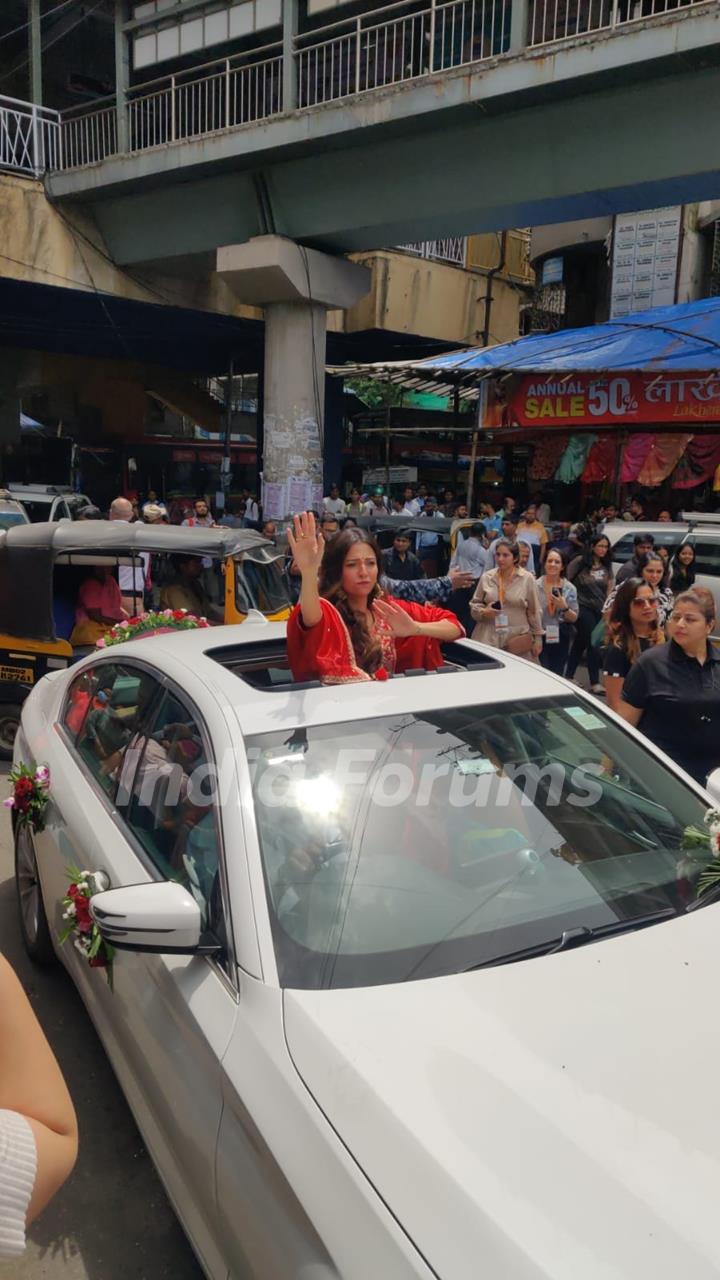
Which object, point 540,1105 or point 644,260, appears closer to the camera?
point 540,1105

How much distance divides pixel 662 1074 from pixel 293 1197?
2.41ft

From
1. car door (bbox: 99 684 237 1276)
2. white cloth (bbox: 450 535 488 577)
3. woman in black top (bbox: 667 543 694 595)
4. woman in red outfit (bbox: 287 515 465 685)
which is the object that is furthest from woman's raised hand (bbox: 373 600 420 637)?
white cloth (bbox: 450 535 488 577)

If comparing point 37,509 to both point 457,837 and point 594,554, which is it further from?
point 457,837

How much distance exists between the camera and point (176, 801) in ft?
8.59

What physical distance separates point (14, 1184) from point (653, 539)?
376 inches

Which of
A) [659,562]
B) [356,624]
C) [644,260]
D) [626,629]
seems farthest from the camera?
[644,260]

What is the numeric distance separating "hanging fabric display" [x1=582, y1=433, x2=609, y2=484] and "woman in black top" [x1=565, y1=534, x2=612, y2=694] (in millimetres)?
5419

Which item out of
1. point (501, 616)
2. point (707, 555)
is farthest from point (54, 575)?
point (707, 555)

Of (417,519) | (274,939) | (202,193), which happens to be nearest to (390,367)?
(417,519)

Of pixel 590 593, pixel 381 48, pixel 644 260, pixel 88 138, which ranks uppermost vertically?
pixel 381 48

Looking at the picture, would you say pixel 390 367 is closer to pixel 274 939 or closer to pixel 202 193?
pixel 202 193

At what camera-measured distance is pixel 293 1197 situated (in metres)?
1.64

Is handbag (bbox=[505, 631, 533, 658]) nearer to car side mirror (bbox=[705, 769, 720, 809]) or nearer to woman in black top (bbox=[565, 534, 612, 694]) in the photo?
woman in black top (bbox=[565, 534, 612, 694])

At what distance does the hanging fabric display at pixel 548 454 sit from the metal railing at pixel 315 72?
554cm
